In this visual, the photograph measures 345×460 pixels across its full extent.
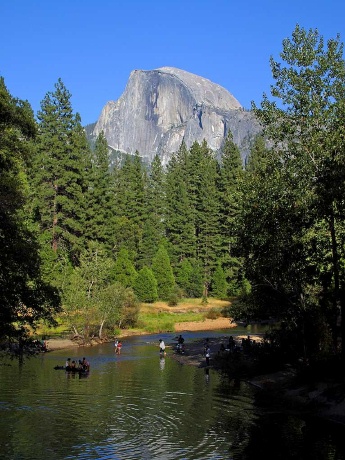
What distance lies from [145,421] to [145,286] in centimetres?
5115

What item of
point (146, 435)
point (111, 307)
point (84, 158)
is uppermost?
point (84, 158)

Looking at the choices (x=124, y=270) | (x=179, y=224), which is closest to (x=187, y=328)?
(x=124, y=270)

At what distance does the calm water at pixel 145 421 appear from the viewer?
20234 mm

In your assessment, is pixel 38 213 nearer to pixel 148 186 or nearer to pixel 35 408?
pixel 148 186

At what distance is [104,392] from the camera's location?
31.4m

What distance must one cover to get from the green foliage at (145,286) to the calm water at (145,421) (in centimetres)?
3707

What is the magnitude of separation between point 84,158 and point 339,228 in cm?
6042

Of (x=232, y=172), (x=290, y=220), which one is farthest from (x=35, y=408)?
(x=232, y=172)

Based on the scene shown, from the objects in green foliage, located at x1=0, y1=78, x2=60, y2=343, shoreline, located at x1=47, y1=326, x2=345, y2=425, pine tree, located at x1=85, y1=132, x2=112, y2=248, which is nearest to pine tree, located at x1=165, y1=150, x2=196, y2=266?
pine tree, located at x1=85, y1=132, x2=112, y2=248

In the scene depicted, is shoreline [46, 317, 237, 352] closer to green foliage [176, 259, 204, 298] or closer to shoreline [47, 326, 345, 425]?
shoreline [47, 326, 345, 425]

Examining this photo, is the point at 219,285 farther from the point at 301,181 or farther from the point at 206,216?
the point at 301,181

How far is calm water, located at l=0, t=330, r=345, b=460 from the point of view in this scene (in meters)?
20.2

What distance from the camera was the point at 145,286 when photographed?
75.9m

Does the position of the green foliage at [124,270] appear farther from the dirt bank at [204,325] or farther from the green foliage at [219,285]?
the green foliage at [219,285]
